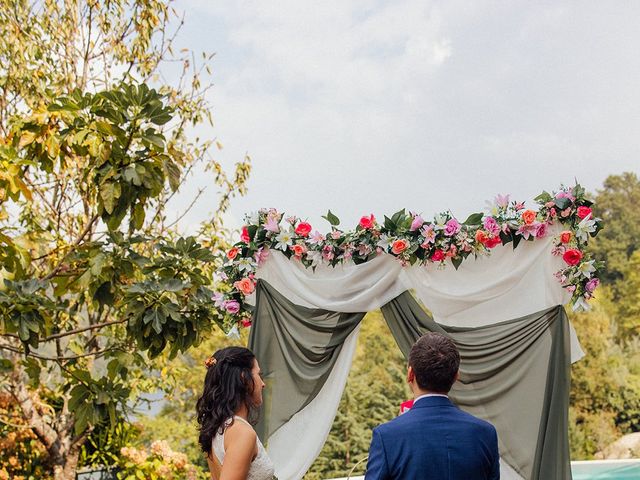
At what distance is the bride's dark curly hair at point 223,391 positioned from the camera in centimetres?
265

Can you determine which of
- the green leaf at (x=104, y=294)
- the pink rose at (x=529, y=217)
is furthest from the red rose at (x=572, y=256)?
the green leaf at (x=104, y=294)

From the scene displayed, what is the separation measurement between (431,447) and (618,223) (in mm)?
25145

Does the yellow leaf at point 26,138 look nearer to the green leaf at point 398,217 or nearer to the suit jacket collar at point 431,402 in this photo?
the green leaf at point 398,217

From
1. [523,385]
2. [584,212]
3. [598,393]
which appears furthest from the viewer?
[598,393]

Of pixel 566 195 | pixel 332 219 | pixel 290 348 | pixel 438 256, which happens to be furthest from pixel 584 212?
pixel 290 348

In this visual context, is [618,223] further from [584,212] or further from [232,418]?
[232,418]

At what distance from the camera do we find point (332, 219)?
14.7 feet

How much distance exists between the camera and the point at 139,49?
6.48 m

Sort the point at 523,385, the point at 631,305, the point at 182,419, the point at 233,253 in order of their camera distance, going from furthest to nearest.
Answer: the point at 631,305 < the point at 182,419 < the point at 233,253 < the point at 523,385

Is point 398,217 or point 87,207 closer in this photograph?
point 398,217

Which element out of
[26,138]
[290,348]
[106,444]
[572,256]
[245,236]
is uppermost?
[26,138]

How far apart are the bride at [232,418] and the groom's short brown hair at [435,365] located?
694mm

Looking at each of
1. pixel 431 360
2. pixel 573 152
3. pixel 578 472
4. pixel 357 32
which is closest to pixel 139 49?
pixel 431 360

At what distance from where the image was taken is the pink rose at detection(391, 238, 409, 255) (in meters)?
4.29
